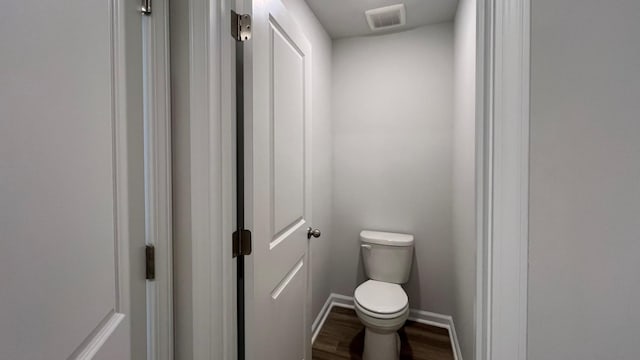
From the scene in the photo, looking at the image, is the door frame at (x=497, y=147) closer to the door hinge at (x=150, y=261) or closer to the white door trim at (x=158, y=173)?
the white door trim at (x=158, y=173)

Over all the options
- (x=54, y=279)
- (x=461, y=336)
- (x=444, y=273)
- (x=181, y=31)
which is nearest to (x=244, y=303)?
(x=54, y=279)

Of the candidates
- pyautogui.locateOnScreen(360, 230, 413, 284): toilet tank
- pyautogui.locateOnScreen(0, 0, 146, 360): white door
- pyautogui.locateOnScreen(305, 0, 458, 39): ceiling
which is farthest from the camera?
pyautogui.locateOnScreen(360, 230, 413, 284): toilet tank

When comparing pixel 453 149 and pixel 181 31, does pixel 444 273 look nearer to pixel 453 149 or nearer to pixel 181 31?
pixel 453 149

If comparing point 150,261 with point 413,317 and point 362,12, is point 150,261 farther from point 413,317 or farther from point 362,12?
point 413,317

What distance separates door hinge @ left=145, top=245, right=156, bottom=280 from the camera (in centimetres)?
73

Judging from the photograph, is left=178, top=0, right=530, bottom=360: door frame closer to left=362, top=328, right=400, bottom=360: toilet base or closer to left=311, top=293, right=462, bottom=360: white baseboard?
left=362, top=328, right=400, bottom=360: toilet base

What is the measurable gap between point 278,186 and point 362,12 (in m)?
1.51

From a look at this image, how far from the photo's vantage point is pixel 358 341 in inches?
73.0

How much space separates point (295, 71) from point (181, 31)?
530mm

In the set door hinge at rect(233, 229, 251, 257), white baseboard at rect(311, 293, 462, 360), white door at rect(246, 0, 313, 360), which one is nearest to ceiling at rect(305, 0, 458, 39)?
white door at rect(246, 0, 313, 360)

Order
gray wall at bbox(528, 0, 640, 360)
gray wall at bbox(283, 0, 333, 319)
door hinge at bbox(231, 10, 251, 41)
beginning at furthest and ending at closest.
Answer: gray wall at bbox(283, 0, 333, 319)
door hinge at bbox(231, 10, 251, 41)
gray wall at bbox(528, 0, 640, 360)

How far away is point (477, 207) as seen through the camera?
64cm

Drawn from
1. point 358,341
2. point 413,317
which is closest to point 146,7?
point 358,341

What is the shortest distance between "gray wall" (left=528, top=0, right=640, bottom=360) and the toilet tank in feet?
4.58
